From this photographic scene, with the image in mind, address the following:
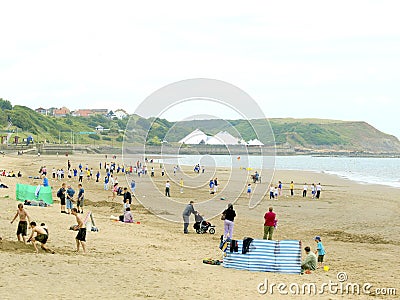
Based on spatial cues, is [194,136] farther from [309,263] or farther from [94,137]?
[94,137]

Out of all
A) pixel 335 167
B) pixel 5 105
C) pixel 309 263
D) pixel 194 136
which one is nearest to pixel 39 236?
pixel 309 263

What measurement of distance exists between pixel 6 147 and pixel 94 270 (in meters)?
94.1

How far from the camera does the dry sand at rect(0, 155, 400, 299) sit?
433 inches

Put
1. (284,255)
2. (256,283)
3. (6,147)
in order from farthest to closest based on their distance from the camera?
(6,147) < (284,255) < (256,283)

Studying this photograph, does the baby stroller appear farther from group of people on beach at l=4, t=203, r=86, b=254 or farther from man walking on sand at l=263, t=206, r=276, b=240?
group of people on beach at l=4, t=203, r=86, b=254

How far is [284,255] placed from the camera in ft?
44.3

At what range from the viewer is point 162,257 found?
14789mm

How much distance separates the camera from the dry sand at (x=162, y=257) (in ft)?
36.1

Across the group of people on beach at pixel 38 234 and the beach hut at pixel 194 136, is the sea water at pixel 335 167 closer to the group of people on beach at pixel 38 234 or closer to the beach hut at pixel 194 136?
the beach hut at pixel 194 136

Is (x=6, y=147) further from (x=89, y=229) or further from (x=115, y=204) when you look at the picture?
(x=89, y=229)

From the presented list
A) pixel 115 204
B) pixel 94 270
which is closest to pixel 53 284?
pixel 94 270

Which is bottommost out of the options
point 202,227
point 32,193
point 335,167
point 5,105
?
point 202,227

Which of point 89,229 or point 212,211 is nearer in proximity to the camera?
point 89,229

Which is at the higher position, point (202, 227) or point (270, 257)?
point (270, 257)
